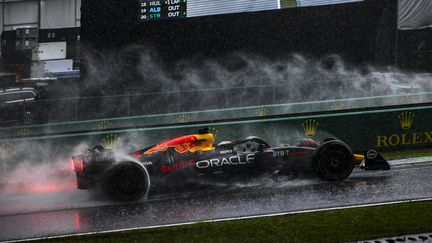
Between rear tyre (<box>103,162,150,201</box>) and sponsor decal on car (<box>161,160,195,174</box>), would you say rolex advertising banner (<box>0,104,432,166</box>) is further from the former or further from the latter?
rear tyre (<box>103,162,150,201</box>)

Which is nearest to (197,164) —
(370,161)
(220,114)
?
(370,161)

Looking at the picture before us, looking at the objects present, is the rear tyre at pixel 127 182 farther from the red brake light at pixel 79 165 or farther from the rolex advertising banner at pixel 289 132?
the rolex advertising banner at pixel 289 132

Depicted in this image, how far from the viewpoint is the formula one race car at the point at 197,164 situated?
29.0 feet

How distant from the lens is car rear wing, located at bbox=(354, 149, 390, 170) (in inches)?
378

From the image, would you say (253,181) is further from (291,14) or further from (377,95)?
(291,14)

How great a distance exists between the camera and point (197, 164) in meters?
9.03

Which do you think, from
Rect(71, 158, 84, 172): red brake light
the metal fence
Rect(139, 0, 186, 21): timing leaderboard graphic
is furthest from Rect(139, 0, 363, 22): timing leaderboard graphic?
Rect(71, 158, 84, 172): red brake light

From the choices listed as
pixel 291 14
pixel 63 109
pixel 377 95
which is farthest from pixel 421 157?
pixel 63 109

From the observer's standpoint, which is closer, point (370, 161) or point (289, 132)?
point (370, 161)

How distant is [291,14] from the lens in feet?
55.4

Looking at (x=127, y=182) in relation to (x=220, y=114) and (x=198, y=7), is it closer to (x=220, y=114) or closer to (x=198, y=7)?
(x=220, y=114)

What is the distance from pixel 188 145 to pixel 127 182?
3.90 feet

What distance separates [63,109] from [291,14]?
24.6 feet

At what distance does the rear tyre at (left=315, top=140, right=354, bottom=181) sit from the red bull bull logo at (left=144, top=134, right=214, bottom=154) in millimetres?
1861
